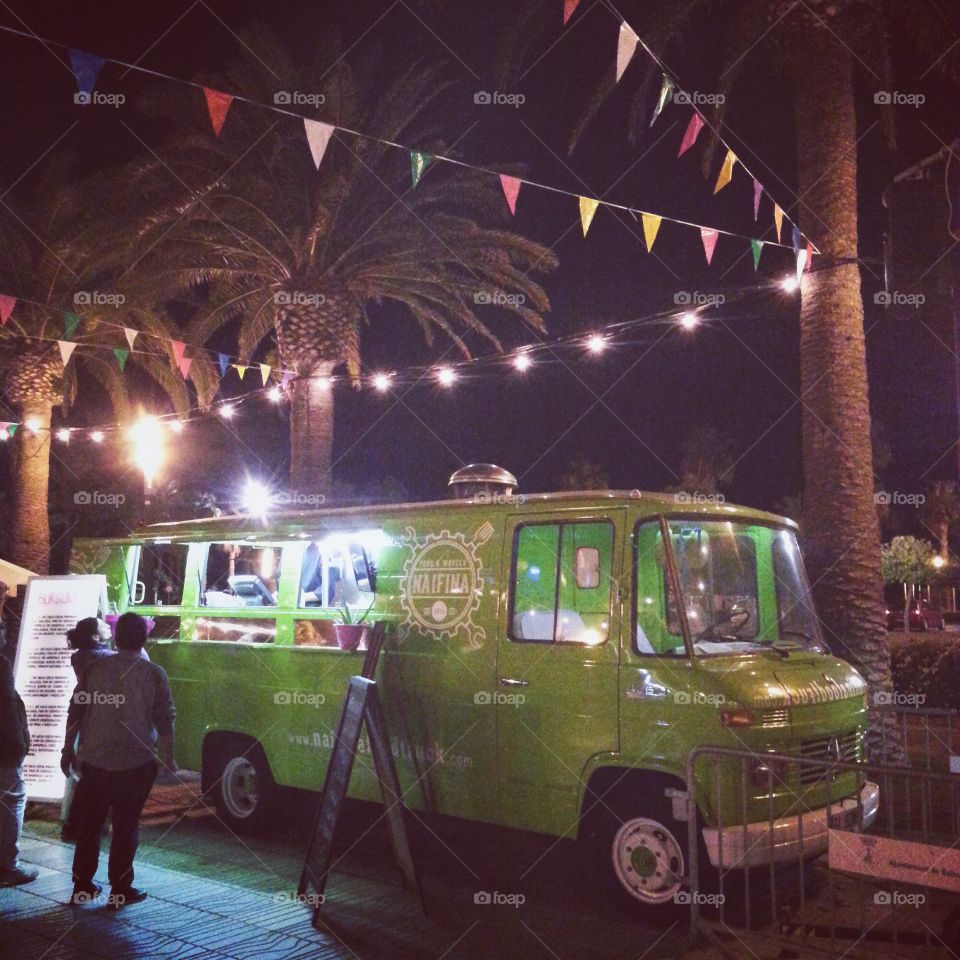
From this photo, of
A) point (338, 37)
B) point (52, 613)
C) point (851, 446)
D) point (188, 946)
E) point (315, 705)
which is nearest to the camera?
point (188, 946)

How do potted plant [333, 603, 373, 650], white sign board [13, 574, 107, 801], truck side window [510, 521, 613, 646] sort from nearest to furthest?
truck side window [510, 521, 613, 646] → potted plant [333, 603, 373, 650] → white sign board [13, 574, 107, 801]

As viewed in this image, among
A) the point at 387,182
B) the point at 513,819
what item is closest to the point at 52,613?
the point at 513,819

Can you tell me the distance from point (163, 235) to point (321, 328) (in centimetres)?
277

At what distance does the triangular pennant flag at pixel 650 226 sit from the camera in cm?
1053

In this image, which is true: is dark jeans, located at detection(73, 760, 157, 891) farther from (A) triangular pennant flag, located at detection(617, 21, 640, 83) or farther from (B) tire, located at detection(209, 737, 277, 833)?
(A) triangular pennant flag, located at detection(617, 21, 640, 83)

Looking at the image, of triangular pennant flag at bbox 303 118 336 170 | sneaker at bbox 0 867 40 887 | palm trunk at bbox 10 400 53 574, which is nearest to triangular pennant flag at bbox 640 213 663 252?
triangular pennant flag at bbox 303 118 336 170

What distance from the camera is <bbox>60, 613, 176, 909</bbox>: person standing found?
6062 mm

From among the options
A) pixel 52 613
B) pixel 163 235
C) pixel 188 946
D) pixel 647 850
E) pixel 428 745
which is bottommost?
pixel 188 946

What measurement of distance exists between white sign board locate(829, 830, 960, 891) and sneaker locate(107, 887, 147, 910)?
441cm

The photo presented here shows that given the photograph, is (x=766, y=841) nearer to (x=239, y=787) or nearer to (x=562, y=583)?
(x=562, y=583)

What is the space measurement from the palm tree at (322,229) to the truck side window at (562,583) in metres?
8.64

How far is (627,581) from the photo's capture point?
6.29 metres

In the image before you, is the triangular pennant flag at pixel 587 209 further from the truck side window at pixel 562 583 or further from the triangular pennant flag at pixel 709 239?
the truck side window at pixel 562 583

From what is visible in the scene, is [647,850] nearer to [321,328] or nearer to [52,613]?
[52,613]
